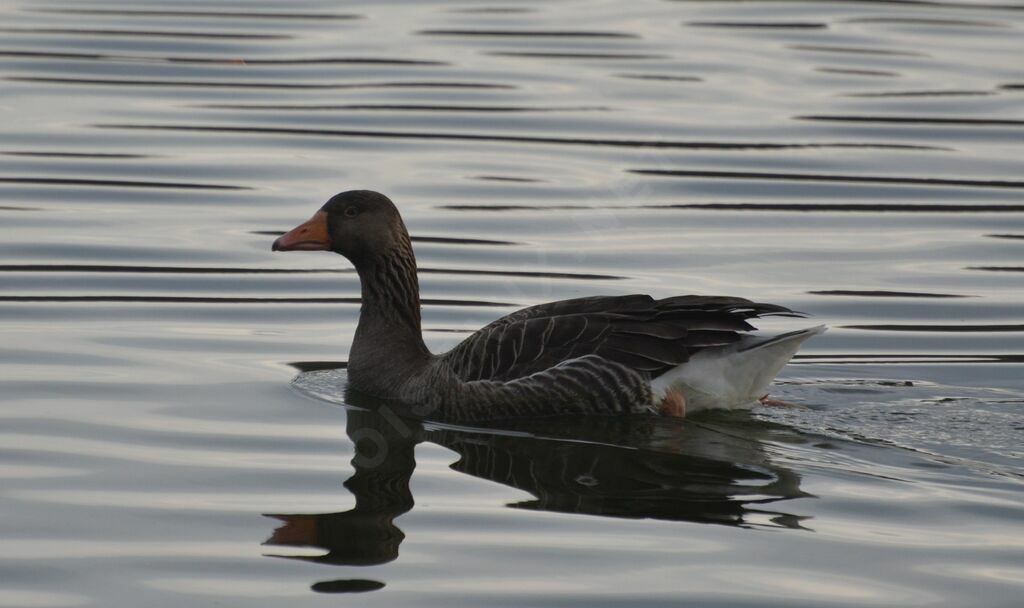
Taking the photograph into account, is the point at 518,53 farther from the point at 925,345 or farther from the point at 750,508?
the point at 750,508

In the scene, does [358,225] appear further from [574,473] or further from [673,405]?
[574,473]

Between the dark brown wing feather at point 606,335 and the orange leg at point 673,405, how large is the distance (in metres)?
0.16

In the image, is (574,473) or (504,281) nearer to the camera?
(574,473)

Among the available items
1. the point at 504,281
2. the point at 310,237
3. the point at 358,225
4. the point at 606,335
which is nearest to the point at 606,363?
the point at 606,335

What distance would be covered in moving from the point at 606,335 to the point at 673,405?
57 cm

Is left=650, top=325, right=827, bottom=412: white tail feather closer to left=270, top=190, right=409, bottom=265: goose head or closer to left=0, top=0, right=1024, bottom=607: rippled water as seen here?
left=0, top=0, right=1024, bottom=607: rippled water

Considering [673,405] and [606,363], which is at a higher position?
[606,363]

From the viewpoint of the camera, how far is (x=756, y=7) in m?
24.6

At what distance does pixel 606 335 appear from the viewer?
10.7 meters

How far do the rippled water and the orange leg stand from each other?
0.30 meters

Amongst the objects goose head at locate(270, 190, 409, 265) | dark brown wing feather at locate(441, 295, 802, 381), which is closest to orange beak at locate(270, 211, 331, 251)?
goose head at locate(270, 190, 409, 265)

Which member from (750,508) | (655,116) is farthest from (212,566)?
(655,116)

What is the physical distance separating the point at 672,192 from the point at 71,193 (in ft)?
17.9

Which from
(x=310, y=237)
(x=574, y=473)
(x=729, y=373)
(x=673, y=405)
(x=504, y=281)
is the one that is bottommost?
(x=574, y=473)
